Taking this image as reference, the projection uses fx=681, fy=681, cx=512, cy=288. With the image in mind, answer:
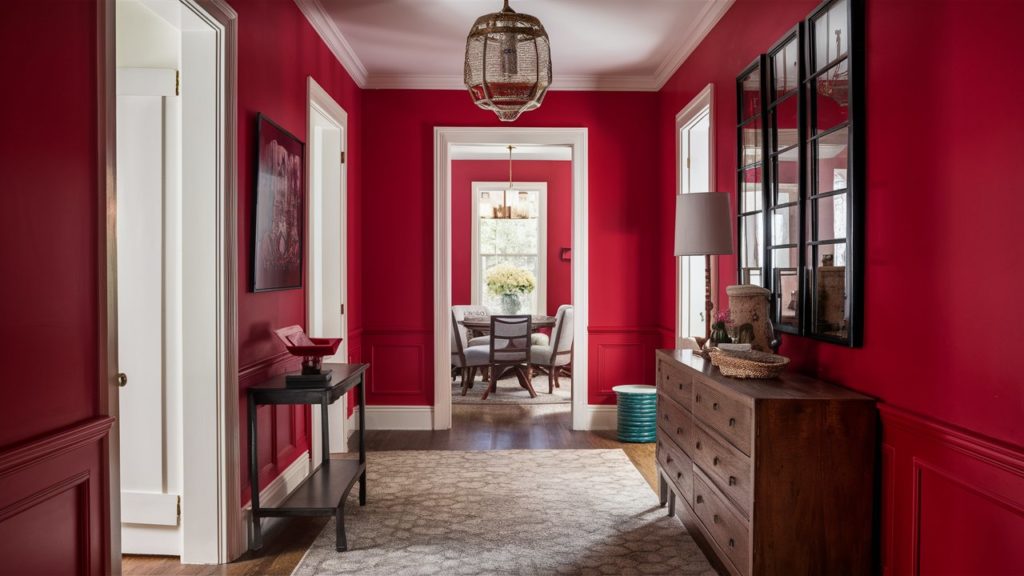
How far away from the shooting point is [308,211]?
4.24 meters

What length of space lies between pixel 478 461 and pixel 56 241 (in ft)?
11.1

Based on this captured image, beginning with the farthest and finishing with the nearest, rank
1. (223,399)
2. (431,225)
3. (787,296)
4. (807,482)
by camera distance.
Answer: (431,225) → (787,296) → (223,399) → (807,482)

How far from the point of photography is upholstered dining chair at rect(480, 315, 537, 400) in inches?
280

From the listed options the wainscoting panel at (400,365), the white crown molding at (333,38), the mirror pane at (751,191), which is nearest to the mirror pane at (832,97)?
the mirror pane at (751,191)

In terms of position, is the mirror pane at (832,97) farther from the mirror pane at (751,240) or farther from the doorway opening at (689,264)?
the doorway opening at (689,264)

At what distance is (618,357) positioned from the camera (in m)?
5.87

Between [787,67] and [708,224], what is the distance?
0.81 meters

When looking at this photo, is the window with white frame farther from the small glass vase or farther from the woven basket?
→ the woven basket

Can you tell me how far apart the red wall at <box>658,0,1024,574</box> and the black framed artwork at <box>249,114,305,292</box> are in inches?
104

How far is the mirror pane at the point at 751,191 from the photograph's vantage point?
11.4 ft

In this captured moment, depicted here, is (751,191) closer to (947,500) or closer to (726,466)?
(726,466)

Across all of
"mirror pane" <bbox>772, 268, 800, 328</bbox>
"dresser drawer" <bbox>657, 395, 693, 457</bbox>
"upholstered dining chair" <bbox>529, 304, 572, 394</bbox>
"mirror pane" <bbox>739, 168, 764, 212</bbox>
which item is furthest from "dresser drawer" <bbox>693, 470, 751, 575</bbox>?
"upholstered dining chair" <bbox>529, 304, 572, 394</bbox>

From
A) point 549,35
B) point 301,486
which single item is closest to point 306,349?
point 301,486

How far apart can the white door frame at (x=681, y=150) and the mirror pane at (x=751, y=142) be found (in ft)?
2.08
